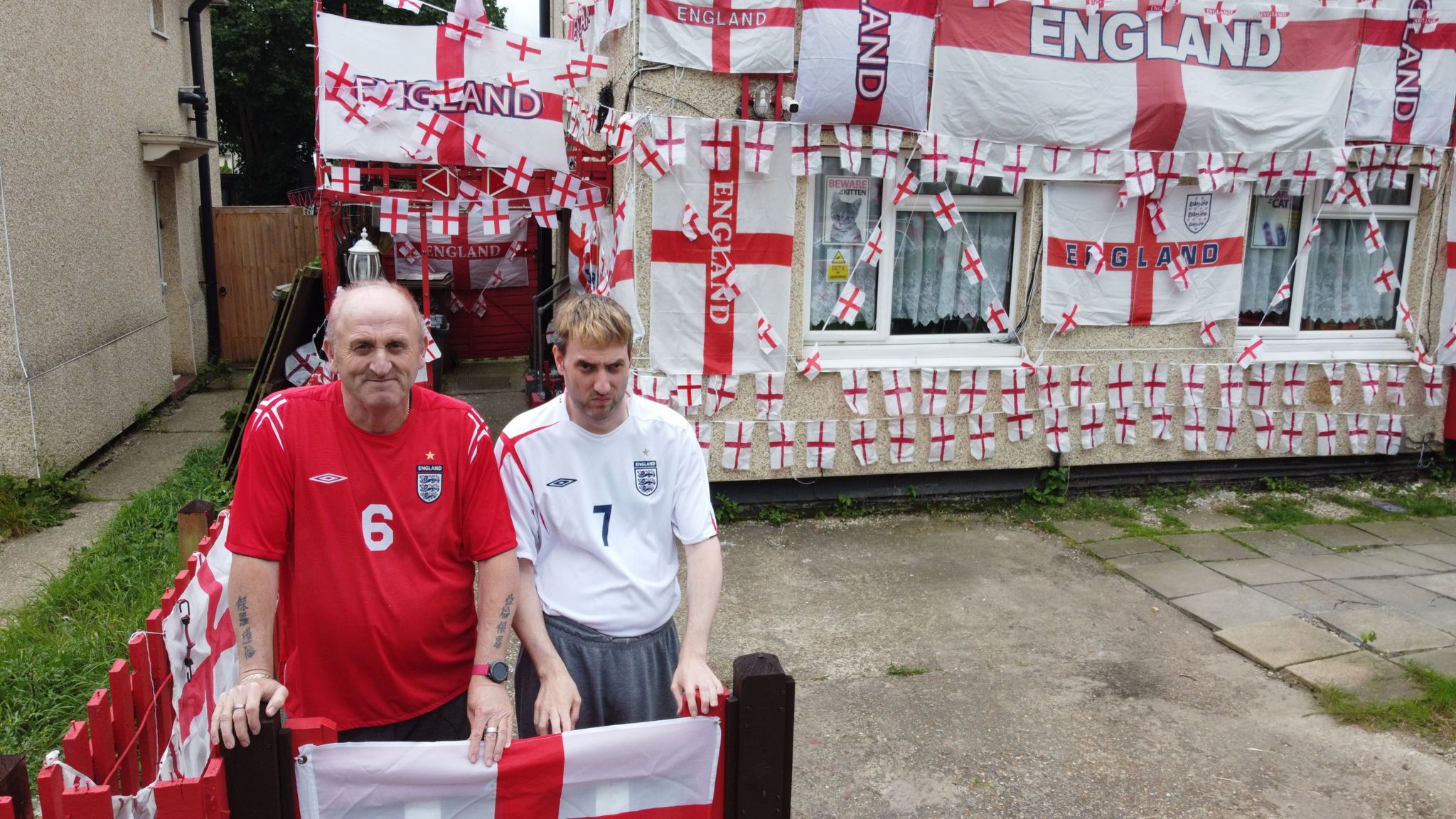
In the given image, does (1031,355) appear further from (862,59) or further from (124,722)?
(124,722)

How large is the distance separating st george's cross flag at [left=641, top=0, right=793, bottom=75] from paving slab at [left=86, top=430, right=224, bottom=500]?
476 centimetres

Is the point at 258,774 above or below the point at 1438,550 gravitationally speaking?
above

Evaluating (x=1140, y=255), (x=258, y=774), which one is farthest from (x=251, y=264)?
(x=258, y=774)

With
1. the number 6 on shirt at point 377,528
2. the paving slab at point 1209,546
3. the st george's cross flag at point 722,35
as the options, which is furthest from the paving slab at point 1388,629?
the number 6 on shirt at point 377,528

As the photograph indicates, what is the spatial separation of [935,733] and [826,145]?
3.69 metres

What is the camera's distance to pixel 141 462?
773 cm

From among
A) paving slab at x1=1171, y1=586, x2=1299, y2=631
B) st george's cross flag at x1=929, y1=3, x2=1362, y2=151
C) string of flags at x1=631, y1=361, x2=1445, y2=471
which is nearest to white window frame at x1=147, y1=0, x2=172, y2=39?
string of flags at x1=631, y1=361, x2=1445, y2=471

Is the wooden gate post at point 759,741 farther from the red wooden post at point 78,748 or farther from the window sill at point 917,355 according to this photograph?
the window sill at point 917,355

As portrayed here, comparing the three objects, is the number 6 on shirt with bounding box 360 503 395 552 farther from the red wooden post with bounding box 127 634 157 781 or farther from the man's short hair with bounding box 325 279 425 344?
Answer: the red wooden post with bounding box 127 634 157 781

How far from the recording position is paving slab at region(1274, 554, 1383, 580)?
5715mm

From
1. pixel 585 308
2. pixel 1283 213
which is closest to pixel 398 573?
pixel 585 308

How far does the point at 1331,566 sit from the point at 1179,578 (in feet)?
3.36

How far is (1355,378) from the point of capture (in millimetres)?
7320

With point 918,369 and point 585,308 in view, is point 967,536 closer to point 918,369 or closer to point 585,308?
point 918,369
